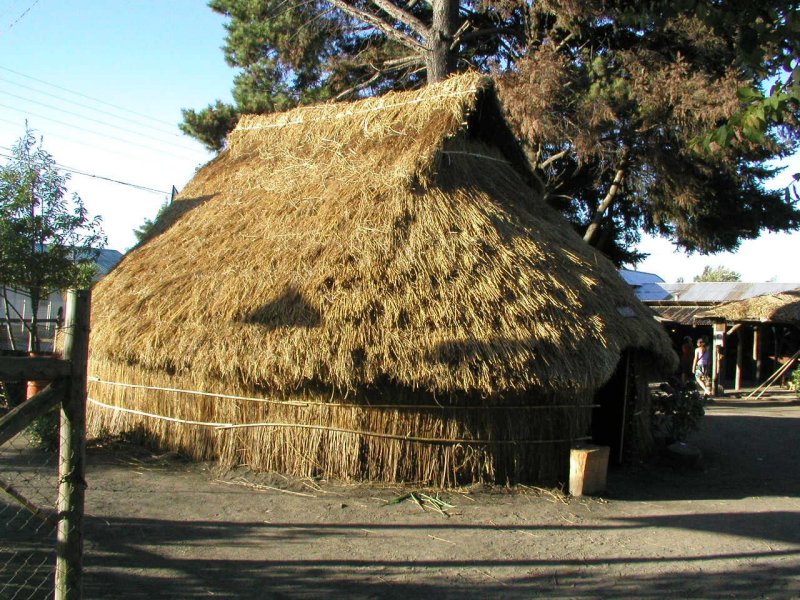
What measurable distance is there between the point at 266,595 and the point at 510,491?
374cm

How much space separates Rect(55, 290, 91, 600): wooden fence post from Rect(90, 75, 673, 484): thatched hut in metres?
4.47

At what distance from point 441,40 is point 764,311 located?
12.9 meters

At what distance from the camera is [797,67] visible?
16.7 ft

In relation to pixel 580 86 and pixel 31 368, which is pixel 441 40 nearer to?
pixel 580 86

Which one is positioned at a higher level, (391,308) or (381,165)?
(381,165)

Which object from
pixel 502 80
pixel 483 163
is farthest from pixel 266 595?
pixel 502 80

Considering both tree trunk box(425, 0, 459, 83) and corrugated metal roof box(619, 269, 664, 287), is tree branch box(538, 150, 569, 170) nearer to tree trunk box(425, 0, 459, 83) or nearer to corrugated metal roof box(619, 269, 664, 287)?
tree trunk box(425, 0, 459, 83)

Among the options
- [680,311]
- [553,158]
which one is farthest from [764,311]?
[553,158]

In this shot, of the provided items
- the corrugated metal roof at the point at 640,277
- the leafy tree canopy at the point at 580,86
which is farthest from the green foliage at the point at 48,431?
the corrugated metal roof at the point at 640,277

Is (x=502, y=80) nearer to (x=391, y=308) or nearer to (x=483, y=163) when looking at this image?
(x=483, y=163)

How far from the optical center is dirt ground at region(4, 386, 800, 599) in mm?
5336

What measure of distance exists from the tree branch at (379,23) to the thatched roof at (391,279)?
557 centimetres

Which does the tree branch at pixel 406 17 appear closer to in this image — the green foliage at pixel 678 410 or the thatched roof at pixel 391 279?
the thatched roof at pixel 391 279

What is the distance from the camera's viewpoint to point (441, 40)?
1592 centimetres
